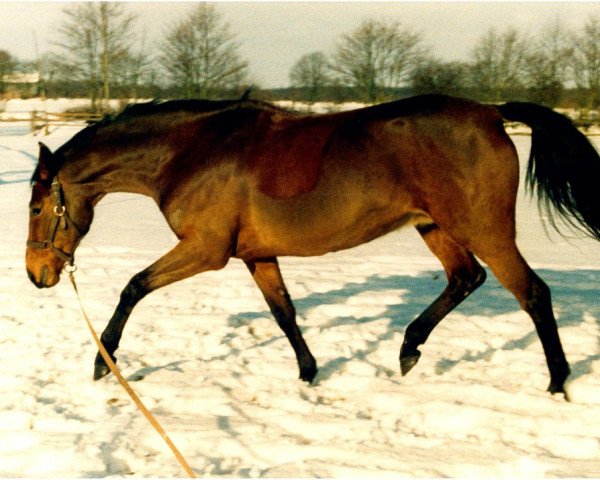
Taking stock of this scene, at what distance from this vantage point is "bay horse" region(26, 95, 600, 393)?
3.93 m

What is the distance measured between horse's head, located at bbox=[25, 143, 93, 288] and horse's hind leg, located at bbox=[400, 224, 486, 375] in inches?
88.2

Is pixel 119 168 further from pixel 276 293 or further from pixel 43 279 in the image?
pixel 276 293

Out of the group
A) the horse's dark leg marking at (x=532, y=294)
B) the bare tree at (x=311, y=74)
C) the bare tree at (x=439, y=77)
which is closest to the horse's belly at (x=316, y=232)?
the horse's dark leg marking at (x=532, y=294)

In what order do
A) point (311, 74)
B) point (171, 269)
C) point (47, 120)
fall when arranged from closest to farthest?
point (171, 269)
point (47, 120)
point (311, 74)

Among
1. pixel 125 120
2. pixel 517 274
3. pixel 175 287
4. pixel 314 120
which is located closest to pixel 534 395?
pixel 517 274

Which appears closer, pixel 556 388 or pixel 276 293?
pixel 556 388

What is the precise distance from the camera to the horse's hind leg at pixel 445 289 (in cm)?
441

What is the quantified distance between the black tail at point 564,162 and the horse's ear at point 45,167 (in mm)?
2801

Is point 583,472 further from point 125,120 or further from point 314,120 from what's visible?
point 125,120

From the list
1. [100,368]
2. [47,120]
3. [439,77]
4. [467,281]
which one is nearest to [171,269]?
[100,368]

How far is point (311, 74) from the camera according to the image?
46438 millimetres

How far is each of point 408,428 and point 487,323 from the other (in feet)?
7.01

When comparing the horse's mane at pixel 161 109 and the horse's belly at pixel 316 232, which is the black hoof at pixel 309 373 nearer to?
the horse's belly at pixel 316 232

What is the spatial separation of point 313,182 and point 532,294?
1.43 metres
